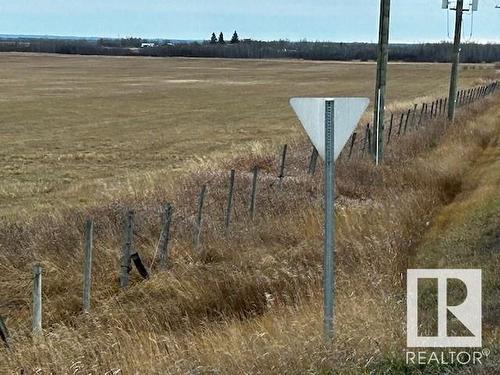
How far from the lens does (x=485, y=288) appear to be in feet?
24.2

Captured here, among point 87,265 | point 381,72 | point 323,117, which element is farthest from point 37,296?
point 381,72

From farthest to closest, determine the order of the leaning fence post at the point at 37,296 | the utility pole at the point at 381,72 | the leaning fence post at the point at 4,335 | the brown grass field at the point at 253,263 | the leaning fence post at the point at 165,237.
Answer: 1. the utility pole at the point at 381,72
2. the leaning fence post at the point at 165,237
3. the leaning fence post at the point at 37,296
4. the leaning fence post at the point at 4,335
5. the brown grass field at the point at 253,263

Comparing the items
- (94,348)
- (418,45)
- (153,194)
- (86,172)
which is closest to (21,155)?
(86,172)

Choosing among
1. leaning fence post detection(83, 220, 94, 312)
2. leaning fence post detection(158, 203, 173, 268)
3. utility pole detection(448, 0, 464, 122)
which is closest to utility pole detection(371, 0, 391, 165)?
leaning fence post detection(158, 203, 173, 268)

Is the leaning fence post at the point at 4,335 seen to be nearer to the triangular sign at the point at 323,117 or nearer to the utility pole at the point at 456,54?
the triangular sign at the point at 323,117

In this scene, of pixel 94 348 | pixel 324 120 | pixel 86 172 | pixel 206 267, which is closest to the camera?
pixel 324 120

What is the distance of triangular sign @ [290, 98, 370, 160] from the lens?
534cm

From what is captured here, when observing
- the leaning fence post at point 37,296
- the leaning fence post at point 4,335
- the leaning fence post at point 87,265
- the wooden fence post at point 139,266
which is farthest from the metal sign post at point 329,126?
the wooden fence post at point 139,266

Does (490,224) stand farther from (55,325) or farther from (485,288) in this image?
(55,325)

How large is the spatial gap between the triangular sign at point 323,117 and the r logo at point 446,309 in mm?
1723

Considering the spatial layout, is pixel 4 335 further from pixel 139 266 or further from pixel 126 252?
pixel 139 266

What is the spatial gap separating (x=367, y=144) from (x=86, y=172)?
8804 millimetres

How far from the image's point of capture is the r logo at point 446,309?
18.8 ft

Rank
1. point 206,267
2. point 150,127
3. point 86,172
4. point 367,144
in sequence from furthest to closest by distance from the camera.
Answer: point 150,127 → point 86,172 → point 367,144 → point 206,267
